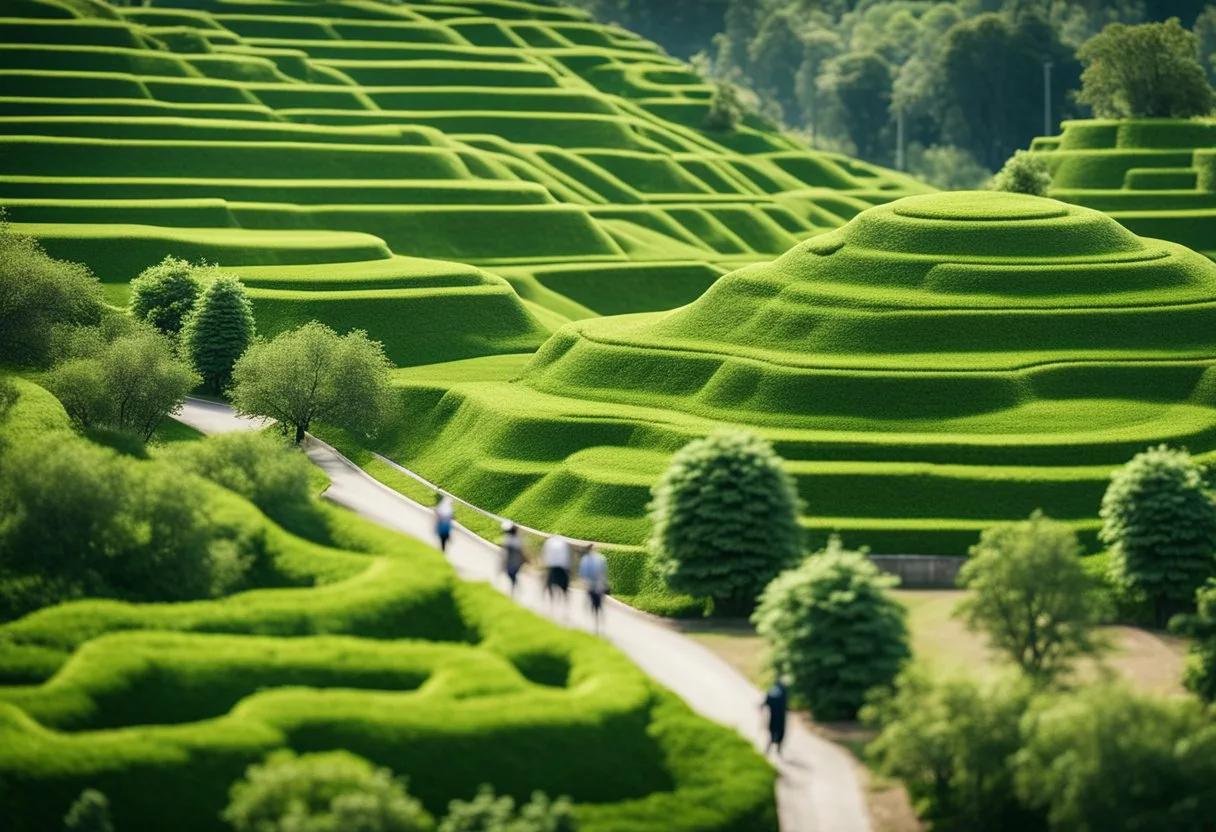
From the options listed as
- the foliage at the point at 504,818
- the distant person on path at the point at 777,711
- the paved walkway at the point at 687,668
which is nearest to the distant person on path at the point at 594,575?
the paved walkway at the point at 687,668

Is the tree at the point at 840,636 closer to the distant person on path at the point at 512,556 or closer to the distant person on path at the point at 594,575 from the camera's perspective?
the distant person on path at the point at 594,575

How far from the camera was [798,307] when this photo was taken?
89375 mm

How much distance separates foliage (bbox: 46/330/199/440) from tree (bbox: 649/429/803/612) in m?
25.8

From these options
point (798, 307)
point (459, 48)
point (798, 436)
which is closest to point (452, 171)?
point (459, 48)

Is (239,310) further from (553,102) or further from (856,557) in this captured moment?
(553,102)

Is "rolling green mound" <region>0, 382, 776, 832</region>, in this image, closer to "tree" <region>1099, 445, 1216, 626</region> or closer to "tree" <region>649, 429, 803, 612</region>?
"tree" <region>649, 429, 803, 612</region>

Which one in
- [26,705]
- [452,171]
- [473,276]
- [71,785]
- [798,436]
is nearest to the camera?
[71,785]

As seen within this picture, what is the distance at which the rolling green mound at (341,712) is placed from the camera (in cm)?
4384

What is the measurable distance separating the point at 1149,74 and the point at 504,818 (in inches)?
4980

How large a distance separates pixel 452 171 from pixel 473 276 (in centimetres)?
3290

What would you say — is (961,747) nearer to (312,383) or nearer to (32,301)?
(312,383)

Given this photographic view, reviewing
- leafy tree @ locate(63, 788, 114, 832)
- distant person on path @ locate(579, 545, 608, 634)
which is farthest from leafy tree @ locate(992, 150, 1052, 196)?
leafy tree @ locate(63, 788, 114, 832)

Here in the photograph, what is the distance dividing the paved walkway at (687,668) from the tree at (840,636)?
4.94ft

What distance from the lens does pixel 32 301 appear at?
93.4 metres
